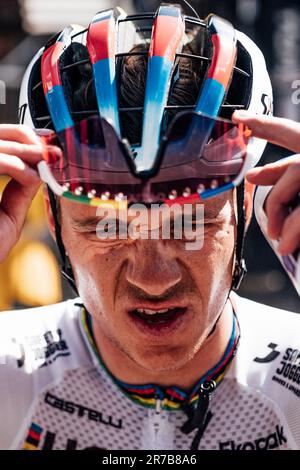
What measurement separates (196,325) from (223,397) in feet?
1.23

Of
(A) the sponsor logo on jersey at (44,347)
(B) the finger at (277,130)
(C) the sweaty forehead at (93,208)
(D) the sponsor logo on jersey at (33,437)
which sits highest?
(B) the finger at (277,130)

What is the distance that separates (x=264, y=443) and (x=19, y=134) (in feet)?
4.08

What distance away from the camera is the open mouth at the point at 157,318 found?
2.58 meters

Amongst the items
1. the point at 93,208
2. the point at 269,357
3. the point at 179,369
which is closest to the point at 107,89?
the point at 93,208

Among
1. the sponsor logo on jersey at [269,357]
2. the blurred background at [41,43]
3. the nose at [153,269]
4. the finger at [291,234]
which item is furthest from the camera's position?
the blurred background at [41,43]

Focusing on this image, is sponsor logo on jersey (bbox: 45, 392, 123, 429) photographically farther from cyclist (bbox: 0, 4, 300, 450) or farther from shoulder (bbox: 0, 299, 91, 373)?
shoulder (bbox: 0, 299, 91, 373)

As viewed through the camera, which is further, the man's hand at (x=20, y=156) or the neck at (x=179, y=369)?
the neck at (x=179, y=369)

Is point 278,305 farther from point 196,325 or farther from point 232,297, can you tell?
point 196,325

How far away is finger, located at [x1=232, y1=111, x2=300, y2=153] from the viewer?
2160mm

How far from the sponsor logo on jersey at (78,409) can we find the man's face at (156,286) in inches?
12.0

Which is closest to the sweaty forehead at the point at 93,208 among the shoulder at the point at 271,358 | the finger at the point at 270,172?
Answer: the finger at the point at 270,172

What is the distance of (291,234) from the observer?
2129mm

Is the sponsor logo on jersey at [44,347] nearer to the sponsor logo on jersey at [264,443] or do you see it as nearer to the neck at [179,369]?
the neck at [179,369]
